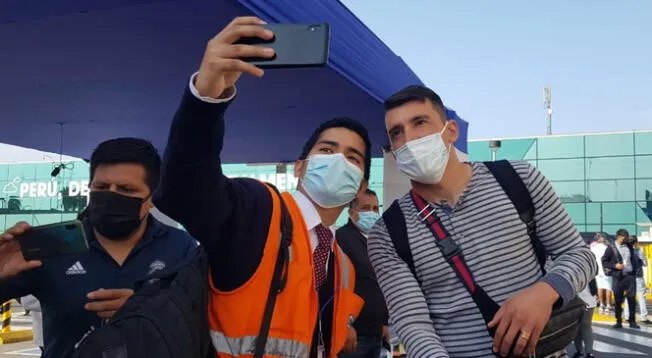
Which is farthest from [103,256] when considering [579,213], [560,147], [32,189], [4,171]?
[4,171]

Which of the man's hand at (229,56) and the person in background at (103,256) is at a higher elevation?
the man's hand at (229,56)

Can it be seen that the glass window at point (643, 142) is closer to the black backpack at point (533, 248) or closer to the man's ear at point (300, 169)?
the black backpack at point (533, 248)

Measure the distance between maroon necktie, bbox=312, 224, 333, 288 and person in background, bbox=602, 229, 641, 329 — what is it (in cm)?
1136

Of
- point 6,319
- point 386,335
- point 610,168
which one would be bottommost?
point 6,319

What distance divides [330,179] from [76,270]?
1.14 meters

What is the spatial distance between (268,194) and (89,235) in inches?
47.1

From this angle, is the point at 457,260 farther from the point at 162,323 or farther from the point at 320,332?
the point at 162,323

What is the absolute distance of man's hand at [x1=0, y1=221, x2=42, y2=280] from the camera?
6.26 ft

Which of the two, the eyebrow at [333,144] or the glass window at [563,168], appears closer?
the eyebrow at [333,144]

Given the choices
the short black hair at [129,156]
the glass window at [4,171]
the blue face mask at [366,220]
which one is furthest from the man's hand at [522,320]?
the glass window at [4,171]

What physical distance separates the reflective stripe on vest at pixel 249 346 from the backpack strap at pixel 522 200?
93 cm

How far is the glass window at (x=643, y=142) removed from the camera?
92.0 ft

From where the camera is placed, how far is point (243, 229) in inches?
58.8

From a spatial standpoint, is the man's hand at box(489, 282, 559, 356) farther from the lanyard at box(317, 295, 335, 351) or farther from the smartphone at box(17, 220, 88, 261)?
the smartphone at box(17, 220, 88, 261)
